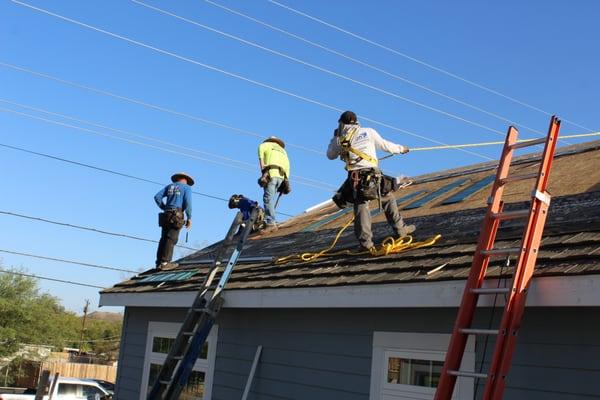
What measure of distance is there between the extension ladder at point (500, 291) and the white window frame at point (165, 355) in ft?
14.1

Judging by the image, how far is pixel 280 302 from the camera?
6.72 meters

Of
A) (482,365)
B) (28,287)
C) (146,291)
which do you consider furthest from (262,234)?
(28,287)

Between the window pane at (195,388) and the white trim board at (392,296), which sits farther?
the window pane at (195,388)

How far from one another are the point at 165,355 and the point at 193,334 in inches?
94.9

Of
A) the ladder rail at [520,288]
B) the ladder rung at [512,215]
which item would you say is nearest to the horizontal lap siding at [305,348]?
the ladder rung at [512,215]

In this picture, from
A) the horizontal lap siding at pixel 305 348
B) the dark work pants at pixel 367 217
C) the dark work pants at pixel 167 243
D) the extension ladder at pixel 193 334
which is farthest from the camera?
the dark work pants at pixel 167 243

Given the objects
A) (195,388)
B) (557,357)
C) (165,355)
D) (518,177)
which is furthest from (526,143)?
(165,355)

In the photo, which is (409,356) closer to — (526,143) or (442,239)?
(442,239)

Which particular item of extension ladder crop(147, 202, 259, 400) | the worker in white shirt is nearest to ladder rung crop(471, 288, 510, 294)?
the worker in white shirt

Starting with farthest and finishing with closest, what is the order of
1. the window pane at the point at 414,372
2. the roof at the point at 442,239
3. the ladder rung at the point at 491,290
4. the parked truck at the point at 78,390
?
1. the parked truck at the point at 78,390
2. the window pane at the point at 414,372
3. the roof at the point at 442,239
4. the ladder rung at the point at 491,290

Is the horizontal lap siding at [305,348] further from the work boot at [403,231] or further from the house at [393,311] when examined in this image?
the work boot at [403,231]

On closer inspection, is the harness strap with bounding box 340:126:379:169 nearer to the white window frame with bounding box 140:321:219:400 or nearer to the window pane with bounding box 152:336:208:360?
the white window frame with bounding box 140:321:219:400

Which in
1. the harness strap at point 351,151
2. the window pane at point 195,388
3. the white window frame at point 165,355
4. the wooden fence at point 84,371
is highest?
the harness strap at point 351,151

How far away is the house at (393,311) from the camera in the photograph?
462cm
